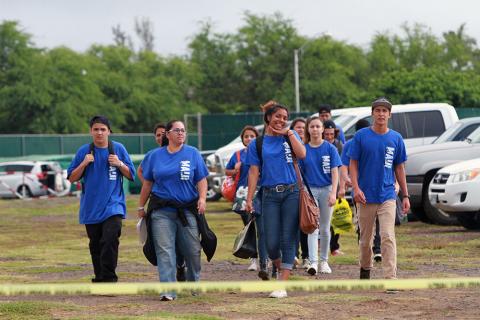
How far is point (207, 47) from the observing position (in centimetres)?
8062

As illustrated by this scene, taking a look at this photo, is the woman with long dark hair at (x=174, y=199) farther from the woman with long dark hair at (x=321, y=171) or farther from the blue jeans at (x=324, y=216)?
the blue jeans at (x=324, y=216)

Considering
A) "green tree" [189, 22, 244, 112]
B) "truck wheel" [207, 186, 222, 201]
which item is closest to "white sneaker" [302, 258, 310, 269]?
"truck wheel" [207, 186, 222, 201]

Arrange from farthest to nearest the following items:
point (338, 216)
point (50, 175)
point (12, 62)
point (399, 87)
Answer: point (12, 62), point (399, 87), point (50, 175), point (338, 216)

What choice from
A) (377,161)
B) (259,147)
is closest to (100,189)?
(259,147)

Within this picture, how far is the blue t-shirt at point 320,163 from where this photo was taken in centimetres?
1408

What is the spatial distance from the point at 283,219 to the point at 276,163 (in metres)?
0.51

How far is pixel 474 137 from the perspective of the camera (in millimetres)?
21484

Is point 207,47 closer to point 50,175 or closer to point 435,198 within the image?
point 50,175

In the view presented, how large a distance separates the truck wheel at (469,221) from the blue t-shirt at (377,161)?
25.2ft

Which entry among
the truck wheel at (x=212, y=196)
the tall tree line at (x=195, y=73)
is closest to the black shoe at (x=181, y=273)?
the truck wheel at (x=212, y=196)

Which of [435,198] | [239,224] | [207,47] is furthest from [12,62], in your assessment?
[435,198]

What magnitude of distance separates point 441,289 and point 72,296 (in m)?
3.40

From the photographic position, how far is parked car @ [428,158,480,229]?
739 inches

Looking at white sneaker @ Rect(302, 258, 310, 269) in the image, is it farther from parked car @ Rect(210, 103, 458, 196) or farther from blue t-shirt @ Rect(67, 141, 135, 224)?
parked car @ Rect(210, 103, 458, 196)
